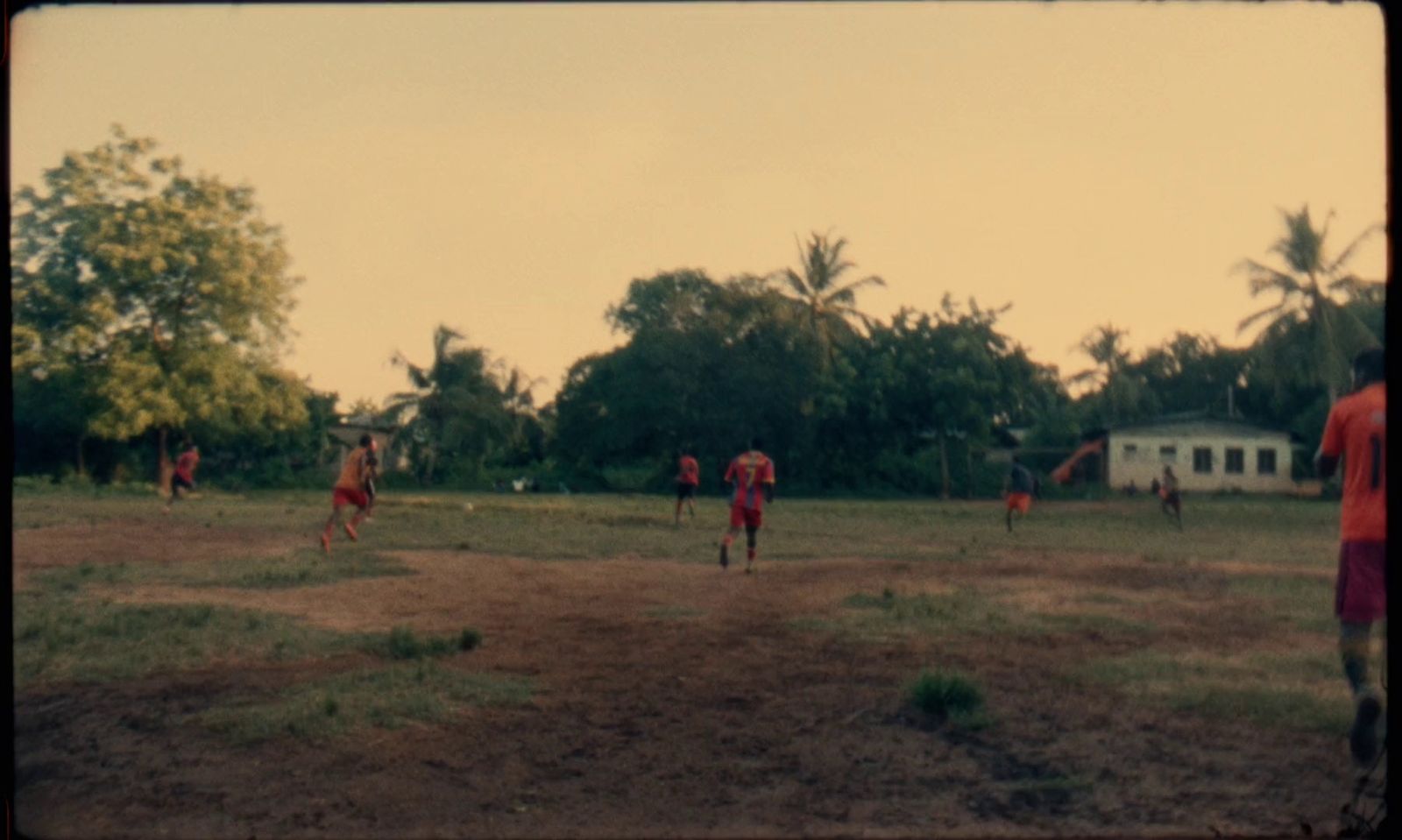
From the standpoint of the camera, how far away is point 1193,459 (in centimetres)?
3703

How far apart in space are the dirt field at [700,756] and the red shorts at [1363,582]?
70 cm

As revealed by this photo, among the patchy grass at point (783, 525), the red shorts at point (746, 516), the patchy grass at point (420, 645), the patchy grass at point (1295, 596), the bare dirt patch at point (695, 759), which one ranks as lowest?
the bare dirt patch at point (695, 759)

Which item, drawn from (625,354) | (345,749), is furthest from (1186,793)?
(625,354)

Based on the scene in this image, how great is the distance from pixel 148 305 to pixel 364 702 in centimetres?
3158

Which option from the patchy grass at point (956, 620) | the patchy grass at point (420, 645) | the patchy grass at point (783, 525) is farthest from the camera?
the patchy grass at point (783, 525)

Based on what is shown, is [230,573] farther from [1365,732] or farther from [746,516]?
[1365,732]

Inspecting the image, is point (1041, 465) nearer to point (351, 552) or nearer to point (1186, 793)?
point (351, 552)

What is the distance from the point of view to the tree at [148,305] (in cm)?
3375

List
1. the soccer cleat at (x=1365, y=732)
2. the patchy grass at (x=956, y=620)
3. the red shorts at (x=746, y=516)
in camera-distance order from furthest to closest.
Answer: the red shorts at (x=746, y=516) < the patchy grass at (x=956, y=620) < the soccer cleat at (x=1365, y=732)

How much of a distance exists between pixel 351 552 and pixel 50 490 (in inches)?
879

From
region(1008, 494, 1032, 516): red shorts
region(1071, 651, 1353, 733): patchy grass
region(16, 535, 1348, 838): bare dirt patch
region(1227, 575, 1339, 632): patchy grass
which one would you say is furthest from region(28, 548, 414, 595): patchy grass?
region(1008, 494, 1032, 516): red shorts

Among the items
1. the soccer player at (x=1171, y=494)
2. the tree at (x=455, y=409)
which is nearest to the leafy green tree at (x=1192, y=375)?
the soccer player at (x=1171, y=494)

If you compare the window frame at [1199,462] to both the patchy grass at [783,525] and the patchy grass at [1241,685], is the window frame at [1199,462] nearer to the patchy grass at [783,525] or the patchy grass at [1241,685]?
the patchy grass at [783,525]

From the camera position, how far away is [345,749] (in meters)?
5.93
